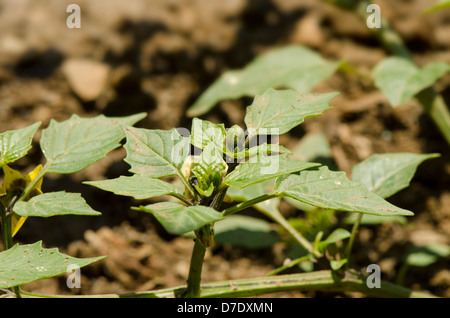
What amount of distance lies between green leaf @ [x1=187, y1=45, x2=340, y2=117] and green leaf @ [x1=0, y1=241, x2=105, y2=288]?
2.67 feet

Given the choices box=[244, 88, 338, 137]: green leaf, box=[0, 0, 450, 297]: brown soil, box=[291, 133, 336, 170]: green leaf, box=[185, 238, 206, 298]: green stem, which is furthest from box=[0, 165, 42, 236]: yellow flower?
box=[291, 133, 336, 170]: green leaf

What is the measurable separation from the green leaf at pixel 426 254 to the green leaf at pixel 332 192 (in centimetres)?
74

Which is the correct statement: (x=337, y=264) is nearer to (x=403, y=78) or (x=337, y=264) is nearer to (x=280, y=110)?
(x=280, y=110)

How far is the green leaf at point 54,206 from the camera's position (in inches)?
34.6

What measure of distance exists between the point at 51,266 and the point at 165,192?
234 millimetres

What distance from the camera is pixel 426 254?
1.56m

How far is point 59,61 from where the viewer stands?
1.96 m

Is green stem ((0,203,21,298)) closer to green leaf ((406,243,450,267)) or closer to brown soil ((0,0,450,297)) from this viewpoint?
brown soil ((0,0,450,297))

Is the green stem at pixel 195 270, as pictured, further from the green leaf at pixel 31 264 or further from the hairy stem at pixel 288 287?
the green leaf at pixel 31 264

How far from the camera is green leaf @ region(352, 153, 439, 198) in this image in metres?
1.30

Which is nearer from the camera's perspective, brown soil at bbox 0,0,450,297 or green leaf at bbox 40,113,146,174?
green leaf at bbox 40,113,146,174

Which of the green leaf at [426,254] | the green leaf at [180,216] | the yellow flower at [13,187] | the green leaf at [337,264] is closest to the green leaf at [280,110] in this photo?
the green leaf at [180,216]
